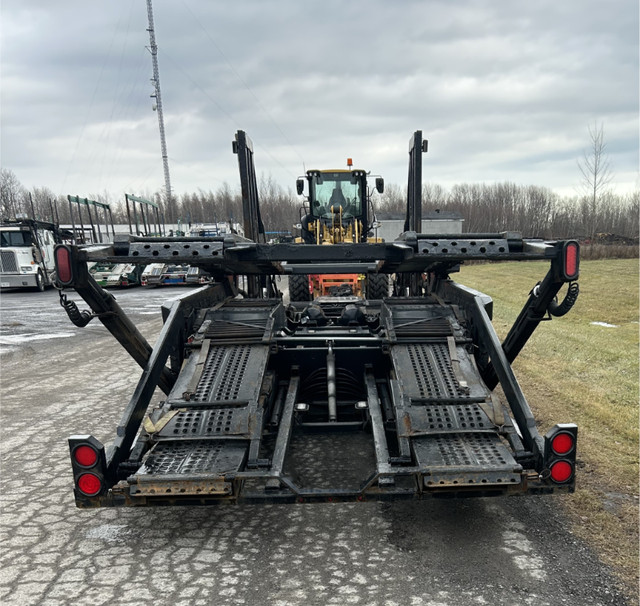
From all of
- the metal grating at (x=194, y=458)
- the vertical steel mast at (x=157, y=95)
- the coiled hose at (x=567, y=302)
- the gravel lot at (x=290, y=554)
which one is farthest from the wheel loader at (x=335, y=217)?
the vertical steel mast at (x=157, y=95)

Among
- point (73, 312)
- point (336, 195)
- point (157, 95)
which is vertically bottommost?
point (73, 312)

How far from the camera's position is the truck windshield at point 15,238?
2152 cm

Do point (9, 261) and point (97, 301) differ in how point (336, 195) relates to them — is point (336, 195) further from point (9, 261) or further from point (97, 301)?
point (9, 261)

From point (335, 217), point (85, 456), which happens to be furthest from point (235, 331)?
point (335, 217)

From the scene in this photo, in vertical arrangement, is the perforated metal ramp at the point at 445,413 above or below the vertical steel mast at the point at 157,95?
below

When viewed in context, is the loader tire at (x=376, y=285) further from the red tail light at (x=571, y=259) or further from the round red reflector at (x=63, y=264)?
the round red reflector at (x=63, y=264)

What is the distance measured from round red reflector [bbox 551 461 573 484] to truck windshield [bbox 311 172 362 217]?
29.1 ft

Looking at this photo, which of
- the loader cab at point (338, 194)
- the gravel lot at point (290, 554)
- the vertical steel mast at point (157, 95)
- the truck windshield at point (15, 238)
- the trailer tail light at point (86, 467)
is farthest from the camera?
the vertical steel mast at point (157, 95)

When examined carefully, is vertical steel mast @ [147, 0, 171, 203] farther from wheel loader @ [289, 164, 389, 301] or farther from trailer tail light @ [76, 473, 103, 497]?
trailer tail light @ [76, 473, 103, 497]

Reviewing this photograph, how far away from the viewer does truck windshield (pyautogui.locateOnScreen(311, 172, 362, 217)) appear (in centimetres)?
1119

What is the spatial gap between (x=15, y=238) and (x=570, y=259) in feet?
78.2

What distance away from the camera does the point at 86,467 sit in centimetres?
293

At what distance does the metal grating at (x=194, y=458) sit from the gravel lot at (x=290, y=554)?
547 mm

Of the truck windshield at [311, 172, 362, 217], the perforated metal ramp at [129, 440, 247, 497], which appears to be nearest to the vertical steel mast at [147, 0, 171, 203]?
the truck windshield at [311, 172, 362, 217]
